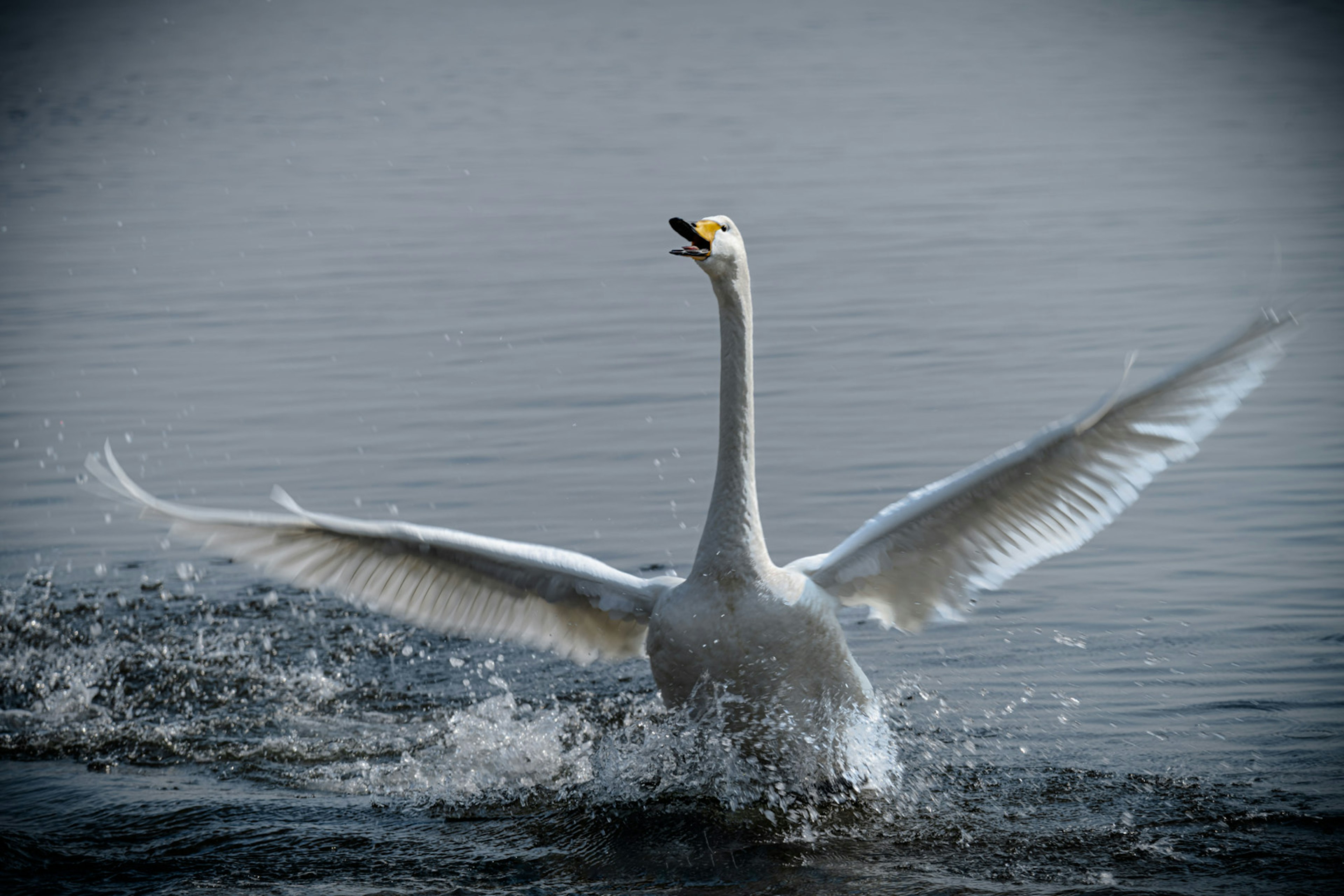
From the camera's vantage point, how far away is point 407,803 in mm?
6867

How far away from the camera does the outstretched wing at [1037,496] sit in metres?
5.91

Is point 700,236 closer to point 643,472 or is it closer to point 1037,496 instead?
point 1037,496

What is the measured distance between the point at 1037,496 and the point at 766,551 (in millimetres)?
1166

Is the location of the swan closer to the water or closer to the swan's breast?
the swan's breast

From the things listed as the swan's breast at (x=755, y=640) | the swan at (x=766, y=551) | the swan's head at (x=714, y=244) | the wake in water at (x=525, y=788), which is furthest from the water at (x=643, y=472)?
the swan's head at (x=714, y=244)

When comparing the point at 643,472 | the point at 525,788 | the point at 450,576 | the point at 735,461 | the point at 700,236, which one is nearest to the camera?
the point at 700,236

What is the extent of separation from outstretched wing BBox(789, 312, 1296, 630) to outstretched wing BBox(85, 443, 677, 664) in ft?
3.31

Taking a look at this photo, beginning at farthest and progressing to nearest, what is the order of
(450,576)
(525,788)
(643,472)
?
(643,472)
(450,576)
(525,788)

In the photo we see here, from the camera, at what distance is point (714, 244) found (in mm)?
6352

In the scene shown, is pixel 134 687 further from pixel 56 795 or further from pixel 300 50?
pixel 300 50

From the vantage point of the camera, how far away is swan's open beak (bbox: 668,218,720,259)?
6223mm

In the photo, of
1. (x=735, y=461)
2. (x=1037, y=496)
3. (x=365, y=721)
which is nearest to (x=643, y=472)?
(x=365, y=721)

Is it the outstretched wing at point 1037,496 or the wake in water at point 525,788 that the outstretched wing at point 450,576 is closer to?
the wake in water at point 525,788

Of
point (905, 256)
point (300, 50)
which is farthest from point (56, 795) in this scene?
point (300, 50)
